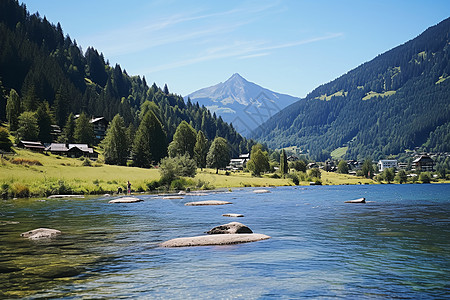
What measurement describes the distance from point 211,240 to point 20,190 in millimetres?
49708

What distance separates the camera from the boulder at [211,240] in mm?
20594

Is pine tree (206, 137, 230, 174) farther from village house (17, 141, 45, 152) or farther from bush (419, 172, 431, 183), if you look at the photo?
bush (419, 172, 431, 183)

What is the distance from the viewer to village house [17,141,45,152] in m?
121

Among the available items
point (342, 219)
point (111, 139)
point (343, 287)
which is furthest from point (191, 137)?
point (343, 287)

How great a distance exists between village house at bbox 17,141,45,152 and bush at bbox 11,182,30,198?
68.0 meters

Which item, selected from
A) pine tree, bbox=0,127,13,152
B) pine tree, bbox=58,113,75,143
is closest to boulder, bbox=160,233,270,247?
pine tree, bbox=0,127,13,152

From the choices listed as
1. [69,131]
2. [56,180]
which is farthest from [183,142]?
[56,180]

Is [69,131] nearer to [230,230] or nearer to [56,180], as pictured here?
[56,180]

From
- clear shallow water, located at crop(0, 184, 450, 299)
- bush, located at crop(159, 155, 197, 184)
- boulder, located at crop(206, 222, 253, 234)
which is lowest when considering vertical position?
clear shallow water, located at crop(0, 184, 450, 299)

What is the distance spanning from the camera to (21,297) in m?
11.6

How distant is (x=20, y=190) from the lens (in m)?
59.6

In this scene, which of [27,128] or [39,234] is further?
[27,128]

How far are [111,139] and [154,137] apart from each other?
14.5 meters

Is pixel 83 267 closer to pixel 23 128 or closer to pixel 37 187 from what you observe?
pixel 37 187
